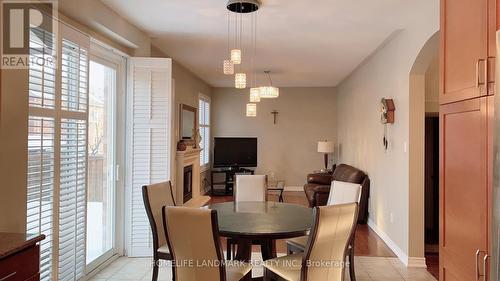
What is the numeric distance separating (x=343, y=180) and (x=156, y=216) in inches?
155

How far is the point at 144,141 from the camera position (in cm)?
390

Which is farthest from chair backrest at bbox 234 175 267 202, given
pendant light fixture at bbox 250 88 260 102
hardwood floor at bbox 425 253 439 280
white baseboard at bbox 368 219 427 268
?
hardwood floor at bbox 425 253 439 280

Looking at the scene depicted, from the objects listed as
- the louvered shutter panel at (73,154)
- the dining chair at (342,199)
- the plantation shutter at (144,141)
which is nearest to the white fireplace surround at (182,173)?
the plantation shutter at (144,141)

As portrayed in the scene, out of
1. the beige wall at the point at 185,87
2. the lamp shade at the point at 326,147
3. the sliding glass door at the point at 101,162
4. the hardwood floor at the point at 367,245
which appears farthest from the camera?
the lamp shade at the point at 326,147

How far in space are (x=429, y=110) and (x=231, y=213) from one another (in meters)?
2.89

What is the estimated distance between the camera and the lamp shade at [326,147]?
8090mm

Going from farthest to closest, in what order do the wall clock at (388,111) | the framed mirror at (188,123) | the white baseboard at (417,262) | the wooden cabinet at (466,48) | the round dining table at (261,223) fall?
the framed mirror at (188,123)
the wall clock at (388,111)
the white baseboard at (417,262)
the round dining table at (261,223)
the wooden cabinet at (466,48)

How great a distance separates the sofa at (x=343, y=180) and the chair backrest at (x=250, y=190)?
2198mm

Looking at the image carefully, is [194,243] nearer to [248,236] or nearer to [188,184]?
[248,236]

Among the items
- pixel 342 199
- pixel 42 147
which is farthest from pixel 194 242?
pixel 342 199

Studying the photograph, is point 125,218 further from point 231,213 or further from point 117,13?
point 117,13

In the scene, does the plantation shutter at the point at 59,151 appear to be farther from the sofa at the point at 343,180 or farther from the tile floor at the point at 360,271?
the sofa at the point at 343,180

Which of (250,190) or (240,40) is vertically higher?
(240,40)

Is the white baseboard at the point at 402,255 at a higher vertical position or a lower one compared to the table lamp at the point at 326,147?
lower
